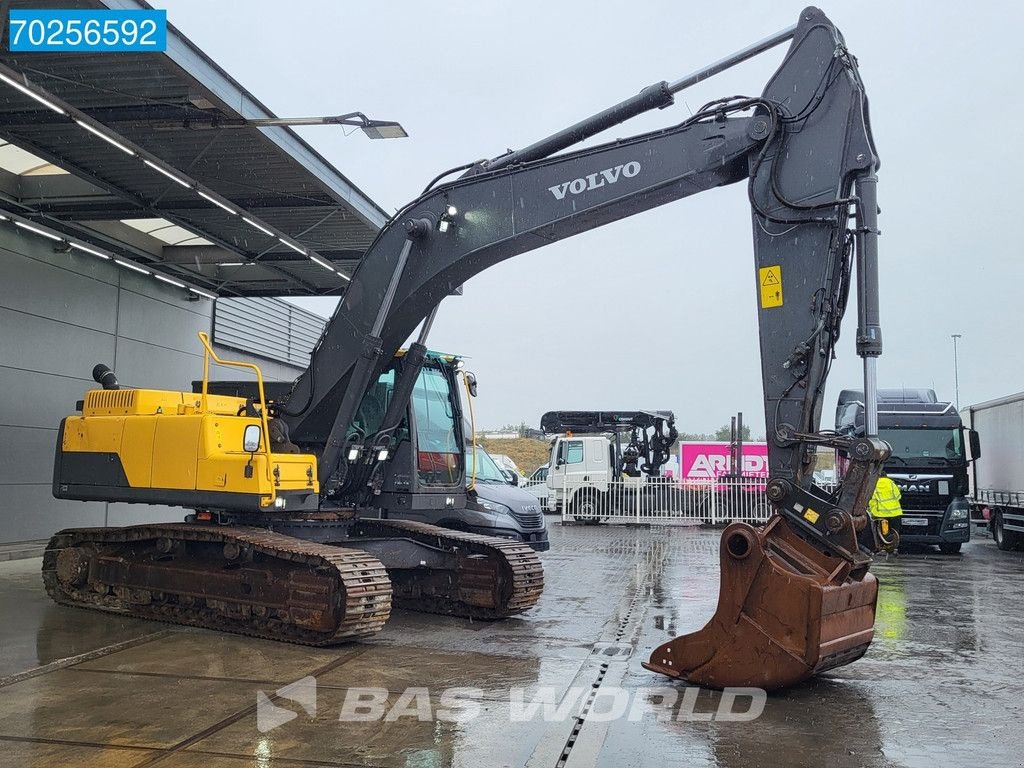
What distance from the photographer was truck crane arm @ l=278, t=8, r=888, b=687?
19.2 feet

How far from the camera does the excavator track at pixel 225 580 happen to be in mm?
7539

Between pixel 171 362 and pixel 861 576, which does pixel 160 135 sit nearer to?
pixel 171 362

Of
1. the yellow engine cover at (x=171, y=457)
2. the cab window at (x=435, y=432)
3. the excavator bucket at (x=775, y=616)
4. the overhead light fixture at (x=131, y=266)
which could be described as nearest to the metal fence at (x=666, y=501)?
the overhead light fixture at (x=131, y=266)

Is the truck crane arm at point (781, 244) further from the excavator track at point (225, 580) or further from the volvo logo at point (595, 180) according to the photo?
the excavator track at point (225, 580)

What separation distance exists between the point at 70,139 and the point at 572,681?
29.6ft

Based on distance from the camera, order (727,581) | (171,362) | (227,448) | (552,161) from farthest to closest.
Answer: (171,362), (227,448), (552,161), (727,581)

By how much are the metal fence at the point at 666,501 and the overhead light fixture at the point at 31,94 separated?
57.9 feet

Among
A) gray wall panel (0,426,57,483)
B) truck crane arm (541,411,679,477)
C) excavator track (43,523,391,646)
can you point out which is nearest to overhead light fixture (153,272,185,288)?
gray wall panel (0,426,57,483)

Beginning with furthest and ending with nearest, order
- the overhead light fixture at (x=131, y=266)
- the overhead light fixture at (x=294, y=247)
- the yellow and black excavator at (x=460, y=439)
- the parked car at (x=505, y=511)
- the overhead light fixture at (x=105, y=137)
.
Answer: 1. the overhead light fixture at (x=131, y=266)
2. the overhead light fixture at (x=294, y=247)
3. the parked car at (x=505, y=511)
4. the overhead light fixture at (x=105, y=137)
5. the yellow and black excavator at (x=460, y=439)

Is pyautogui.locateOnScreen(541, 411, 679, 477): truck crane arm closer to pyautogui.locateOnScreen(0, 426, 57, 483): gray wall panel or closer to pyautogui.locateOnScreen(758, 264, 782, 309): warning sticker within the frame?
pyautogui.locateOnScreen(0, 426, 57, 483): gray wall panel

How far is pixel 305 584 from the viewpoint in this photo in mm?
7723

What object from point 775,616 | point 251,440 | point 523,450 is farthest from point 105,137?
point 523,450

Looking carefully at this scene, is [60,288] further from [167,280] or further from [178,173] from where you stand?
[178,173]

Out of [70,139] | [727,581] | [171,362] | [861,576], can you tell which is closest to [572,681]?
[727,581]
